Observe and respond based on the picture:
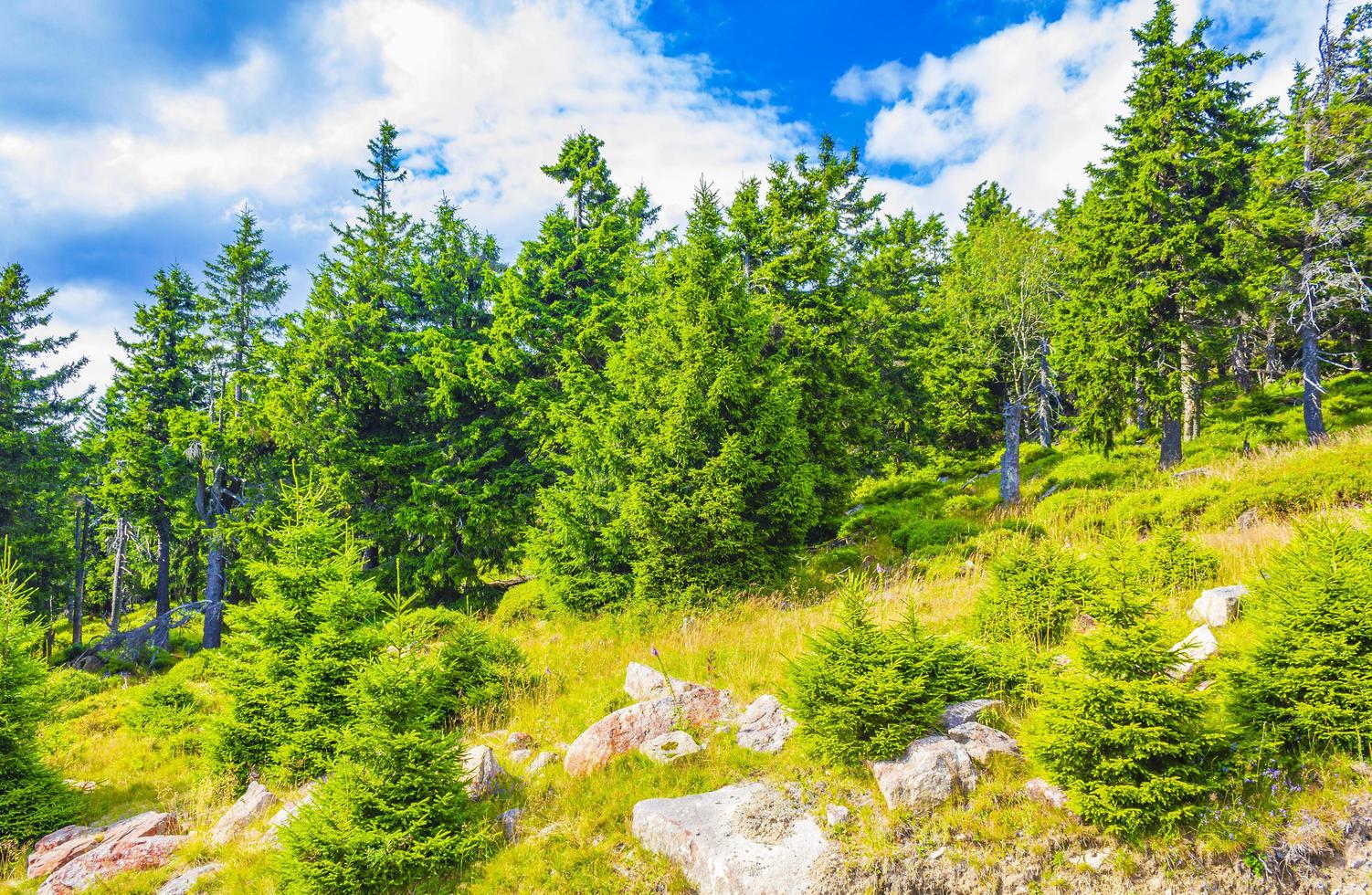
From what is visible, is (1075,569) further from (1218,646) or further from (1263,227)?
(1263,227)

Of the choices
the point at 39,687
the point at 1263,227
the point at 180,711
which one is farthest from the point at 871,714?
the point at 1263,227

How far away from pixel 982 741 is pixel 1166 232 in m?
21.6

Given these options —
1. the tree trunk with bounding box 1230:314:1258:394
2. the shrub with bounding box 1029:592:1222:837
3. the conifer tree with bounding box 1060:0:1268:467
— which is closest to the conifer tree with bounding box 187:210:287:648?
the shrub with bounding box 1029:592:1222:837

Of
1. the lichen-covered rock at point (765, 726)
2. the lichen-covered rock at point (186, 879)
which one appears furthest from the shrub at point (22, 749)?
the lichen-covered rock at point (765, 726)

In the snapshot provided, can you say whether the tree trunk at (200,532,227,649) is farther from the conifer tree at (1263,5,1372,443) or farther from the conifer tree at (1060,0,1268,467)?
the conifer tree at (1263,5,1372,443)

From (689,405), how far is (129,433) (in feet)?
79.6

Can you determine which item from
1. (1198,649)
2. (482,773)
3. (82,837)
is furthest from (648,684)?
(82,837)

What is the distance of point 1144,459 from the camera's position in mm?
20859

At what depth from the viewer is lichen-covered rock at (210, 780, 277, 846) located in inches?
264

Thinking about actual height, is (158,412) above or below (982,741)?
above

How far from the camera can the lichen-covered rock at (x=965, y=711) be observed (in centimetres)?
552

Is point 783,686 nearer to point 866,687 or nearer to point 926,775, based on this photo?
point 866,687

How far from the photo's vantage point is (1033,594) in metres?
7.25

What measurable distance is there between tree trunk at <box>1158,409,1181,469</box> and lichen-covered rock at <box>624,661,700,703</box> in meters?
19.3
